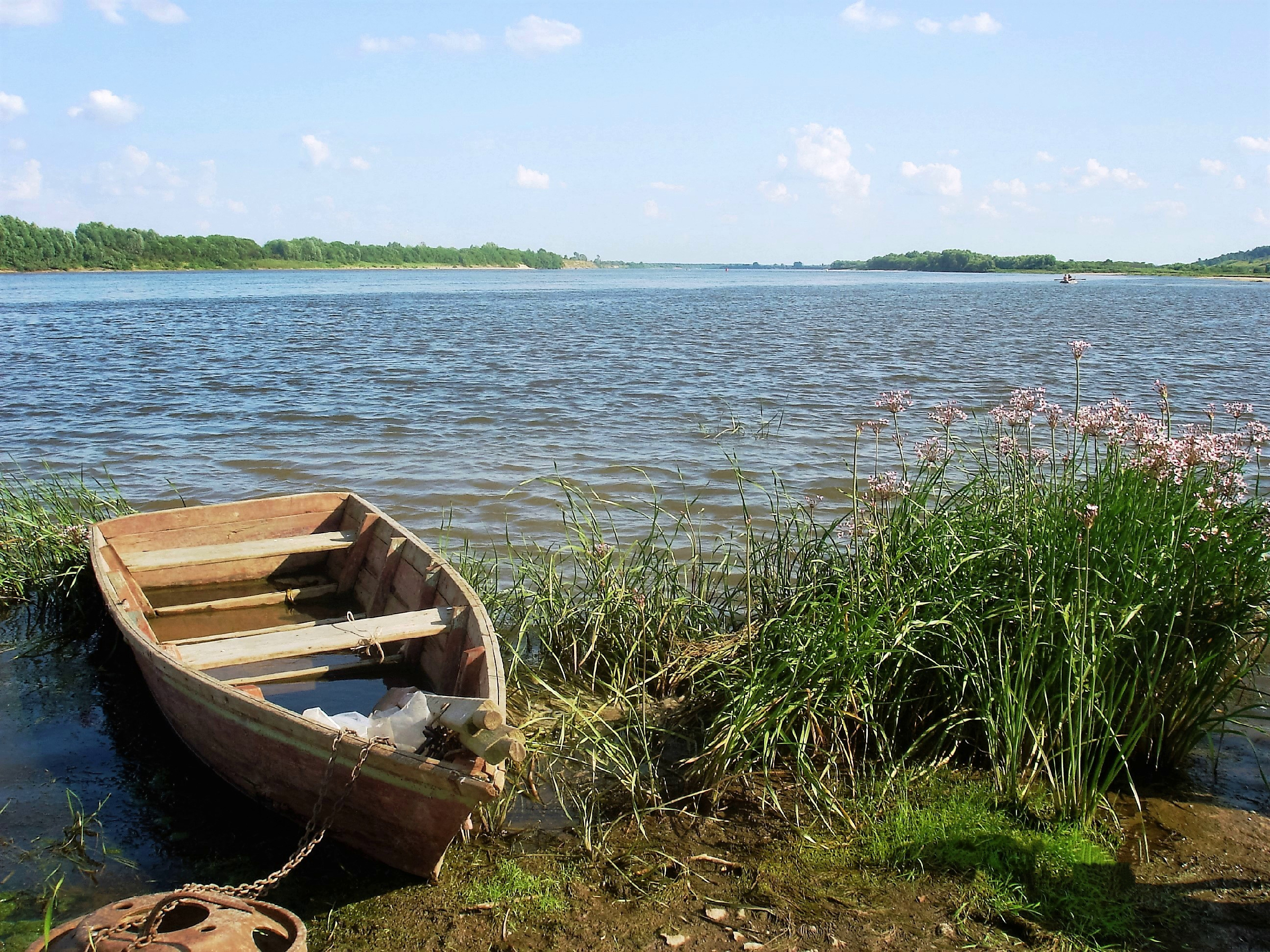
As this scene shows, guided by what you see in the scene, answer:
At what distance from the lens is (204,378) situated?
18.0m

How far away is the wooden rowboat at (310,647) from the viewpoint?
10.8 ft

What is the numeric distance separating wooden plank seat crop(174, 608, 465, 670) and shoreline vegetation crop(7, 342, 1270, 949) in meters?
0.52

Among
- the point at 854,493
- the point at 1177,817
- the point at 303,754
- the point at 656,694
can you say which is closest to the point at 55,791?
the point at 303,754

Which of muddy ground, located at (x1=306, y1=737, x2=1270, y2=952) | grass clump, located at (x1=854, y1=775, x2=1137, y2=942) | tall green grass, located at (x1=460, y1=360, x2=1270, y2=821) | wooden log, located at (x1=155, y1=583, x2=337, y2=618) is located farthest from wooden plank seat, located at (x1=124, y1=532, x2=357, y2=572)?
grass clump, located at (x1=854, y1=775, x2=1137, y2=942)

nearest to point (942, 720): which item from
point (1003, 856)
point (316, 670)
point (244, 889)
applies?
point (1003, 856)

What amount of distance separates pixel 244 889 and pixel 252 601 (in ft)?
12.3

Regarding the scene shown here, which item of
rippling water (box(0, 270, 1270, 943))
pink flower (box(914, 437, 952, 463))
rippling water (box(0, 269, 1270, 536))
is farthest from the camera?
rippling water (box(0, 269, 1270, 536))

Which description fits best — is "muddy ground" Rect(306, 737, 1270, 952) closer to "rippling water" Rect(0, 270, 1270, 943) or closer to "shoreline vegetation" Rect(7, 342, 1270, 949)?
"shoreline vegetation" Rect(7, 342, 1270, 949)

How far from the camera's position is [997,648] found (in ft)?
12.7

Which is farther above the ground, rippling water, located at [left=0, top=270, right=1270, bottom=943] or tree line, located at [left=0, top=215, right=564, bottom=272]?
tree line, located at [left=0, top=215, right=564, bottom=272]

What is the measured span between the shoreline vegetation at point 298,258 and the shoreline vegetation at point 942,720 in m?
108

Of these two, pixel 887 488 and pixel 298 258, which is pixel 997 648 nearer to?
pixel 887 488

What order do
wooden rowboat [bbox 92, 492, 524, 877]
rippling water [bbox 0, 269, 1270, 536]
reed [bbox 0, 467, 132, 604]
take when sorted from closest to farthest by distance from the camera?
wooden rowboat [bbox 92, 492, 524, 877] < reed [bbox 0, 467, 132, 604] < rippling water [bbox 0, 269, 1270, 536]

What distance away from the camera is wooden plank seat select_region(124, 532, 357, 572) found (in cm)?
618
